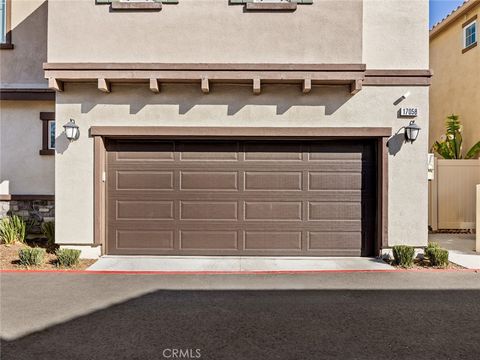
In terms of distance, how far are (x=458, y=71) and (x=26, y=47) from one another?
1390 centimetres

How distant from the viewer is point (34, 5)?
8.46 meters

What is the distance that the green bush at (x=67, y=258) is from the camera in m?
6.32

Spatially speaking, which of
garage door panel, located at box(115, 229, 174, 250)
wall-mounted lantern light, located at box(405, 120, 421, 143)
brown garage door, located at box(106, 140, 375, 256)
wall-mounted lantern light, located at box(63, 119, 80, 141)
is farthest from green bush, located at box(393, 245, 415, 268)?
wall-mounted lantern light, located at box(63, 119, 80, 141)

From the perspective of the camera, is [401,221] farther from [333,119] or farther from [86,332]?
[86,332]

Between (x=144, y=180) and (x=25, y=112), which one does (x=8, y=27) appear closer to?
(x=25, y=112)

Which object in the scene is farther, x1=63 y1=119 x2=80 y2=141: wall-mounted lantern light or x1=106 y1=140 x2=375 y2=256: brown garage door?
x1=106 y1=140 x2=375 y2=256: brown garage door

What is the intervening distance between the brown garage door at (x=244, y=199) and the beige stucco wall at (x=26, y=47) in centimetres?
341

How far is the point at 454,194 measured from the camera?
9.66 meters

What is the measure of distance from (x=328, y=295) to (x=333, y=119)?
11.7ft

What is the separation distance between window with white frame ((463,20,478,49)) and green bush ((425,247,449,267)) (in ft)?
29.0

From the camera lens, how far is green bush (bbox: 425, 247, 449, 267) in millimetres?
6352

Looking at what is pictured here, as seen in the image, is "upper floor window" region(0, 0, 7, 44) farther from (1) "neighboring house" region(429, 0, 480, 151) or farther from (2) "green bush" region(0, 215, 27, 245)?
(1) "neighboring house" region(429, 0, 480, 151)

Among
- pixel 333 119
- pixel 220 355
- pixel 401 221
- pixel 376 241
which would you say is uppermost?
pixel 333 119

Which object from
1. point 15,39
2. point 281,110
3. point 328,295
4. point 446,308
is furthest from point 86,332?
point 15,39
